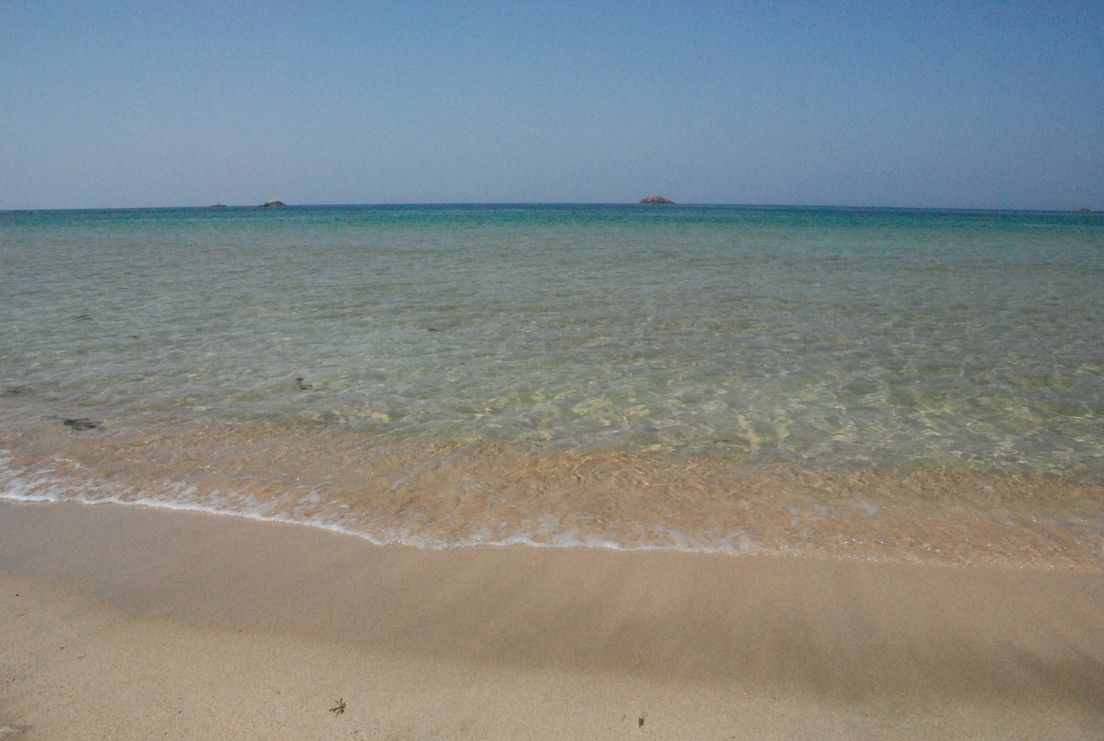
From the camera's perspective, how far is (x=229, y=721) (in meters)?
2.18

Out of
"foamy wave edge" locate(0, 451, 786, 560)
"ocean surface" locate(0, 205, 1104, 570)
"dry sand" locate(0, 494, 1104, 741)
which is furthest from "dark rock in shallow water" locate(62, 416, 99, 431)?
"dry sand" locate(0, 494, 1104, 741)

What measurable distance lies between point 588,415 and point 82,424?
3750 mm

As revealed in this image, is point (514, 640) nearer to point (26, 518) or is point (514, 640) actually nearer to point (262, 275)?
point (26, 518)

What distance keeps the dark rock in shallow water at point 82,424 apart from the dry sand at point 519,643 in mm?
1717

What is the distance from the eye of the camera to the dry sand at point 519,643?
221cm

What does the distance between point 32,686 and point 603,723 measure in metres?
1.90

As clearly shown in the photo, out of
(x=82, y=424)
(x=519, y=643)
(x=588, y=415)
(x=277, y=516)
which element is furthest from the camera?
(x=588, y=415)

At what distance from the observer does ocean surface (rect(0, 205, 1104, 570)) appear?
3.76m

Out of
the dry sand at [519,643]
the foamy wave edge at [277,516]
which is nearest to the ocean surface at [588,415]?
the foamy wave edge at [277,516]

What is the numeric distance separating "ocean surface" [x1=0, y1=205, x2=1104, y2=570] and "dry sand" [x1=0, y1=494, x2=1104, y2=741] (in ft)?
1.11

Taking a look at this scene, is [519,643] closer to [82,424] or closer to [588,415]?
[588,415]

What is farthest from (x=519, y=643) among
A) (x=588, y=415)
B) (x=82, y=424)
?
(x=82, y=424)

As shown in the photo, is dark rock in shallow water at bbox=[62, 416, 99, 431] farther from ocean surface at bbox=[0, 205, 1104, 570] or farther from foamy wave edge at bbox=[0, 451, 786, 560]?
foamy wave edge at bbox=[0, 451, 786, 560]

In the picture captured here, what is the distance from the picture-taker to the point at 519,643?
261 cm
